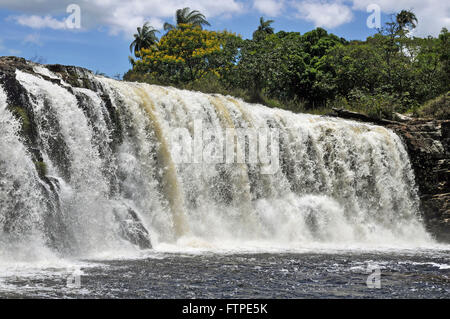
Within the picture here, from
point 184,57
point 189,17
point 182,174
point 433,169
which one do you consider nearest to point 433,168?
point 433,169

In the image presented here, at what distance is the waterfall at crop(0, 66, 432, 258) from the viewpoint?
12.0 m

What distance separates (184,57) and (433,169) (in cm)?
1980

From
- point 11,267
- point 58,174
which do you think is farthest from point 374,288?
point 58,174

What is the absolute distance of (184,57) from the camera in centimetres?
3672

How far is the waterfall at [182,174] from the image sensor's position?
12.0m

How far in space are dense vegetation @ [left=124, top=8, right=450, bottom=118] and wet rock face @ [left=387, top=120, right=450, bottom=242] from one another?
3609mm

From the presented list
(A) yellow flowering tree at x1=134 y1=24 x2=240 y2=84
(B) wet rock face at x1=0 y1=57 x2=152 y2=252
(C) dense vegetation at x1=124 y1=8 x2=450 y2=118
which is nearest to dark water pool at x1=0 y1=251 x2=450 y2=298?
(B) wet rock face at x1=0 y1=57 x2=152 y2=252

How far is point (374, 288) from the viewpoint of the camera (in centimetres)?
894

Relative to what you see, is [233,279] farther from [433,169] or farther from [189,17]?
[189,17]

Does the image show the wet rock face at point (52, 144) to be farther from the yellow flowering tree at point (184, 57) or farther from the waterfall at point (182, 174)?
the yellow flowering tree at point (184, 57)

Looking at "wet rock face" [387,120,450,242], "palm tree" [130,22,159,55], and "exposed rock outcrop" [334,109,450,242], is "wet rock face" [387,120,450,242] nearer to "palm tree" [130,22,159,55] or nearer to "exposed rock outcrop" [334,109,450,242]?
"exposed rock outcrop" [334,109,450,242]

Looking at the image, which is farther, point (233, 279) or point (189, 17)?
point (189, 17)

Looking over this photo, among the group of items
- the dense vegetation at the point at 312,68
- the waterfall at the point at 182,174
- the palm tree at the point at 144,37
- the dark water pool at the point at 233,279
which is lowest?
the dark water pool at the point at 233,279

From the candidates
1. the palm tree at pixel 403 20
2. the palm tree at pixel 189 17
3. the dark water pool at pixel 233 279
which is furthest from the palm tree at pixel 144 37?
the dark water pool at pixel 233 279
